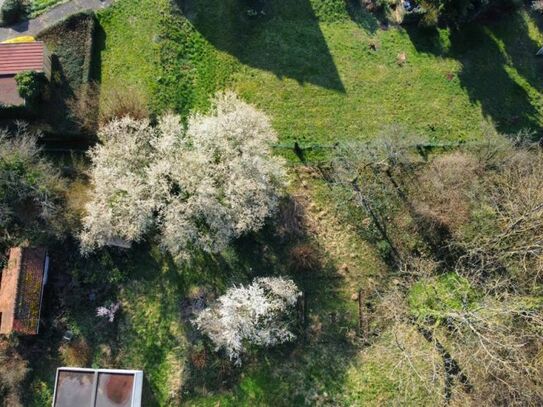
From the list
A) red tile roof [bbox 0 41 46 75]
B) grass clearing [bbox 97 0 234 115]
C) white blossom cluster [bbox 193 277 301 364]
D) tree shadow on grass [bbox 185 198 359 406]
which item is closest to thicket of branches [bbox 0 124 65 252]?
red tile roof [bbox 0 41 46 75]

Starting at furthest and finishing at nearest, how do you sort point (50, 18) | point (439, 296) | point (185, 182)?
point (50, 18), point (439, 296), point (185, 182)

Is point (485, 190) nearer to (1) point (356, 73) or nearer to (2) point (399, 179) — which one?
(2) point (399, 179)

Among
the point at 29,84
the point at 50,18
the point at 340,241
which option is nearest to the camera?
the point at 29,84

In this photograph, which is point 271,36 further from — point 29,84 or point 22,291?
point 22,291

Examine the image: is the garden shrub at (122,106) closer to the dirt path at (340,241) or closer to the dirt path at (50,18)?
the dirt path at (50,18)

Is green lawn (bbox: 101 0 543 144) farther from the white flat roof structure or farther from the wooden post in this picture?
the white flat roof structure

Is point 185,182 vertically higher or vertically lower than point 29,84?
higher

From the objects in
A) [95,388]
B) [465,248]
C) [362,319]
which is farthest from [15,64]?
[465,248]

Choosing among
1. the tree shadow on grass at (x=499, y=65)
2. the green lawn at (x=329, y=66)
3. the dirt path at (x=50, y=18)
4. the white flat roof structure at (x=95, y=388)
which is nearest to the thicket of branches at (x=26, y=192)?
the green lawn at (x=329, y=66)
